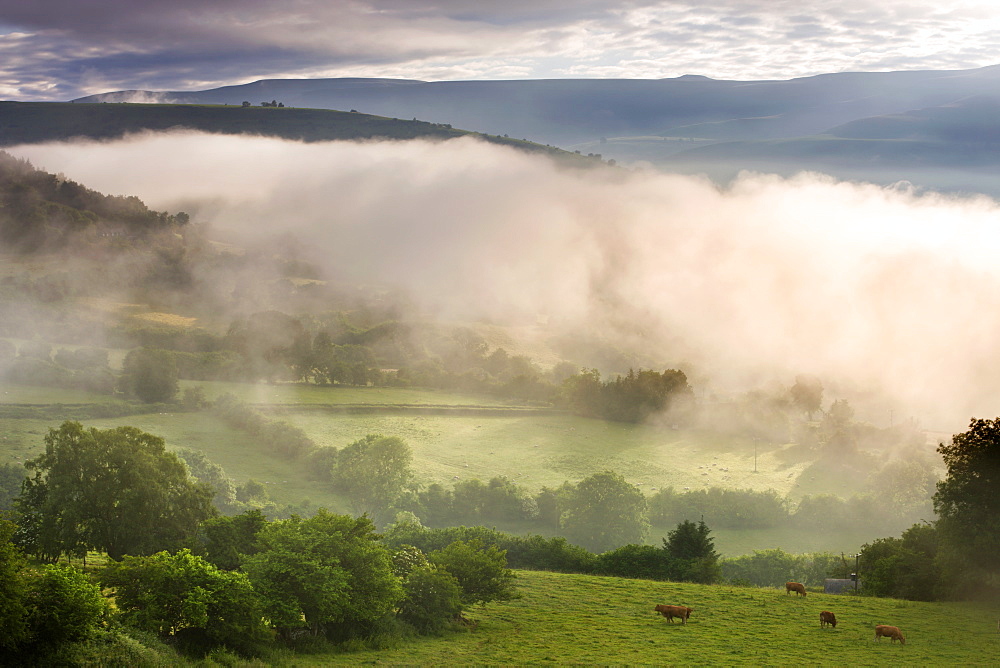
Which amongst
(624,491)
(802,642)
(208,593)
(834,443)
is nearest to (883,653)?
(802,642)

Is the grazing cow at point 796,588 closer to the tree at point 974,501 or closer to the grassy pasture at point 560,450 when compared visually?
the tree at point 974,501

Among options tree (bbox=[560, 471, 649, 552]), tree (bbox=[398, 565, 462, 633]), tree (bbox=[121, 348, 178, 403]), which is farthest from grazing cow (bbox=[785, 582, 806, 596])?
tree (bbox=[121, 348, 178, 403])

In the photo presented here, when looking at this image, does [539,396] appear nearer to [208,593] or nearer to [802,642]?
[802,642]

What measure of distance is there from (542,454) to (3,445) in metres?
65.1

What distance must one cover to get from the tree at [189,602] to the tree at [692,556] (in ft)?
113

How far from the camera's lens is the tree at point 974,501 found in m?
45.2

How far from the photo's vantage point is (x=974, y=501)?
1831 inches

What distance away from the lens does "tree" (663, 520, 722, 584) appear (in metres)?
55.8

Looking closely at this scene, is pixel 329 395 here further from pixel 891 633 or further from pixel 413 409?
pixel 891 633

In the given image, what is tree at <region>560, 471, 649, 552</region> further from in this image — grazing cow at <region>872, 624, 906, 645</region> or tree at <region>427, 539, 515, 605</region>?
grazing cow at <region>872, 624, 906, 645</region>

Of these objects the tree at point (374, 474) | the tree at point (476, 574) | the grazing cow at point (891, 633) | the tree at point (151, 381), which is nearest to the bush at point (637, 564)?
→ the tree at point (476, 574)

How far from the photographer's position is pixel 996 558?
44.8m

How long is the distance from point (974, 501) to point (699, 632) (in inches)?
798

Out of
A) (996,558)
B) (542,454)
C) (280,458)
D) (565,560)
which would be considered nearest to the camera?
(996,558)
